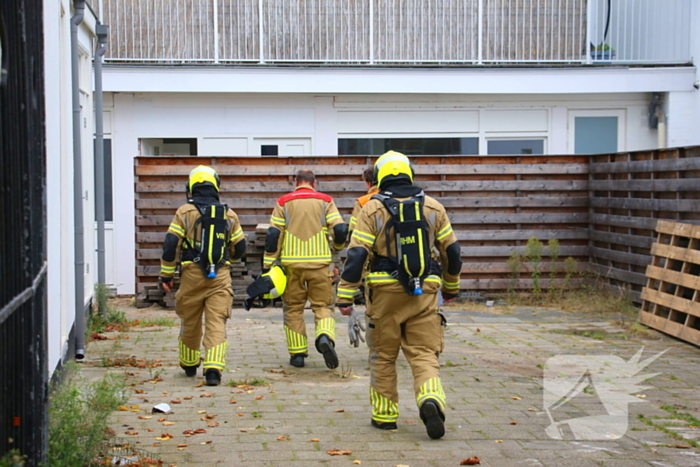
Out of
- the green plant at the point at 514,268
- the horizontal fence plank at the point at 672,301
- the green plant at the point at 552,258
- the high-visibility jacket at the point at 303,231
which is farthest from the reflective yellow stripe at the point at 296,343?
the green plant at the point at 552,258

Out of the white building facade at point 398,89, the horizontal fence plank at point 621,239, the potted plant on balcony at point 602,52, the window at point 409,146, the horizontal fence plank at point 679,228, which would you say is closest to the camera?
the horizontal fence plank at point 679,228

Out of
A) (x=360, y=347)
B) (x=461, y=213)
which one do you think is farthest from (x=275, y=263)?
(x=461, y=213)

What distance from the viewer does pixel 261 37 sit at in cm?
1540

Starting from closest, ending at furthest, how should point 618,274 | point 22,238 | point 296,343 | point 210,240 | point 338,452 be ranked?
point 22,238 < point 338,452 < point 210,240 < point 296,343 < point 618,274

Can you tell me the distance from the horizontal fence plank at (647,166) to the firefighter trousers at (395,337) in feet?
19.7

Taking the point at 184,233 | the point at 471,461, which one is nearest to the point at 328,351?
the point at 184,233

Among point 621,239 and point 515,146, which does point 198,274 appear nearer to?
point 621,239

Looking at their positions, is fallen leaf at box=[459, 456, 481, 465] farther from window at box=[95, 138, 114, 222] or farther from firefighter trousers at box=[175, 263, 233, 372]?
window at box=[95, 138, 114, 222]

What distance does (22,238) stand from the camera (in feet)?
10.6

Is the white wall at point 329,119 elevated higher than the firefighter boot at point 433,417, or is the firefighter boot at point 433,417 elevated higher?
the white wall at point 329,119

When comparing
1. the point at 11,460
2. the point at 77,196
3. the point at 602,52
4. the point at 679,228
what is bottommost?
the point at 11,460

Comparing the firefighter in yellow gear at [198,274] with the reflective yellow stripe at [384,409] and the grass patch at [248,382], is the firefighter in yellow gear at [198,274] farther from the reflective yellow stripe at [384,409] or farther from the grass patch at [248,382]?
the reflective yellow stripe at [384,409]

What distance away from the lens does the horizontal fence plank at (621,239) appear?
11.9 metres

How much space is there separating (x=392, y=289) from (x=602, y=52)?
1180 cm
